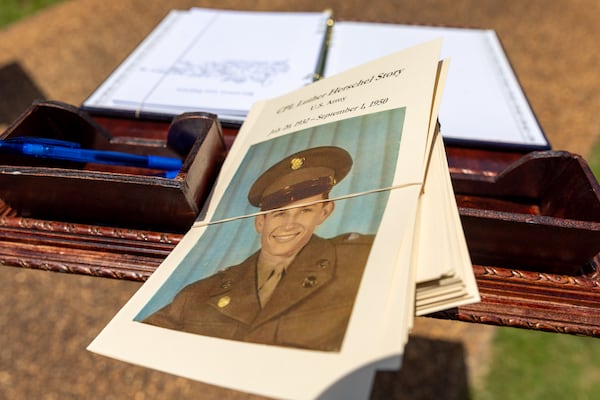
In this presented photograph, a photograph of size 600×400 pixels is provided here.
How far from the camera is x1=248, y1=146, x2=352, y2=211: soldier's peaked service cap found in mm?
513

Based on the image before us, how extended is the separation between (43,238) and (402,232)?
0.51m

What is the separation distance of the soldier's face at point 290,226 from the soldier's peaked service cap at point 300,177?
0.05 feet

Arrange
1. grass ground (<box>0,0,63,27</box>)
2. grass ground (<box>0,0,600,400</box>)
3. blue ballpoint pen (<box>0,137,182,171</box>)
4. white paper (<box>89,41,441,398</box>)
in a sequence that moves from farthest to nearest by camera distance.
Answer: grass ground (<box>0,0,63,27</box>) < grass ground (<box>0,0,600,400</box>) < blue ballpoint pen (<box>0,137,182,171</box>) < white paper (<box>89,41,441,398</box>)

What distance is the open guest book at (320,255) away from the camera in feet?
1.21

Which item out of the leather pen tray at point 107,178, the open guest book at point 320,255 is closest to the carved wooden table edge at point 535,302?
the open guest book at point 320,255

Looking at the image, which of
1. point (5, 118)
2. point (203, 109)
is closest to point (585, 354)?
point (203, 109)

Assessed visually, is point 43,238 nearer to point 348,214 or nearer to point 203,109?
point 203,109

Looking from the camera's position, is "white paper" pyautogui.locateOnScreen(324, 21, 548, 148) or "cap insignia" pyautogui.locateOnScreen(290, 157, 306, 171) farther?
"white paper" pyautogui.locateOnScreen(324, 21, 548, 148)

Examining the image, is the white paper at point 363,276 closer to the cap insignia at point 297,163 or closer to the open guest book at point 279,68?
the cap insignia at point 297,163

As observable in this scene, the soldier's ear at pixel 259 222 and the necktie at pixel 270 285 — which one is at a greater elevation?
the soldier's ear at pixel 259 222

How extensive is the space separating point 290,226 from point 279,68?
0.51 m

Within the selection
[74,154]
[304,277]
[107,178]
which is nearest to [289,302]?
[304,277]

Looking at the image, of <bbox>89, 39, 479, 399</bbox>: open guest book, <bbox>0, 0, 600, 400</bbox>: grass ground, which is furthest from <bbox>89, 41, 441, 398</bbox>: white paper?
<bbox>0, 0, 600, 400</bbox>: grass ground

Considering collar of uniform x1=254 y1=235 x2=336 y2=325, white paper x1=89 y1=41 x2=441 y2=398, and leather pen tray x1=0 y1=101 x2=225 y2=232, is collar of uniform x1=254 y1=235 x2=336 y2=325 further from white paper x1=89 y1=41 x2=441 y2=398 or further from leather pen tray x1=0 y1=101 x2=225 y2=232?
leather pen tray x1=0 y1=101 x2=225 y2=232
